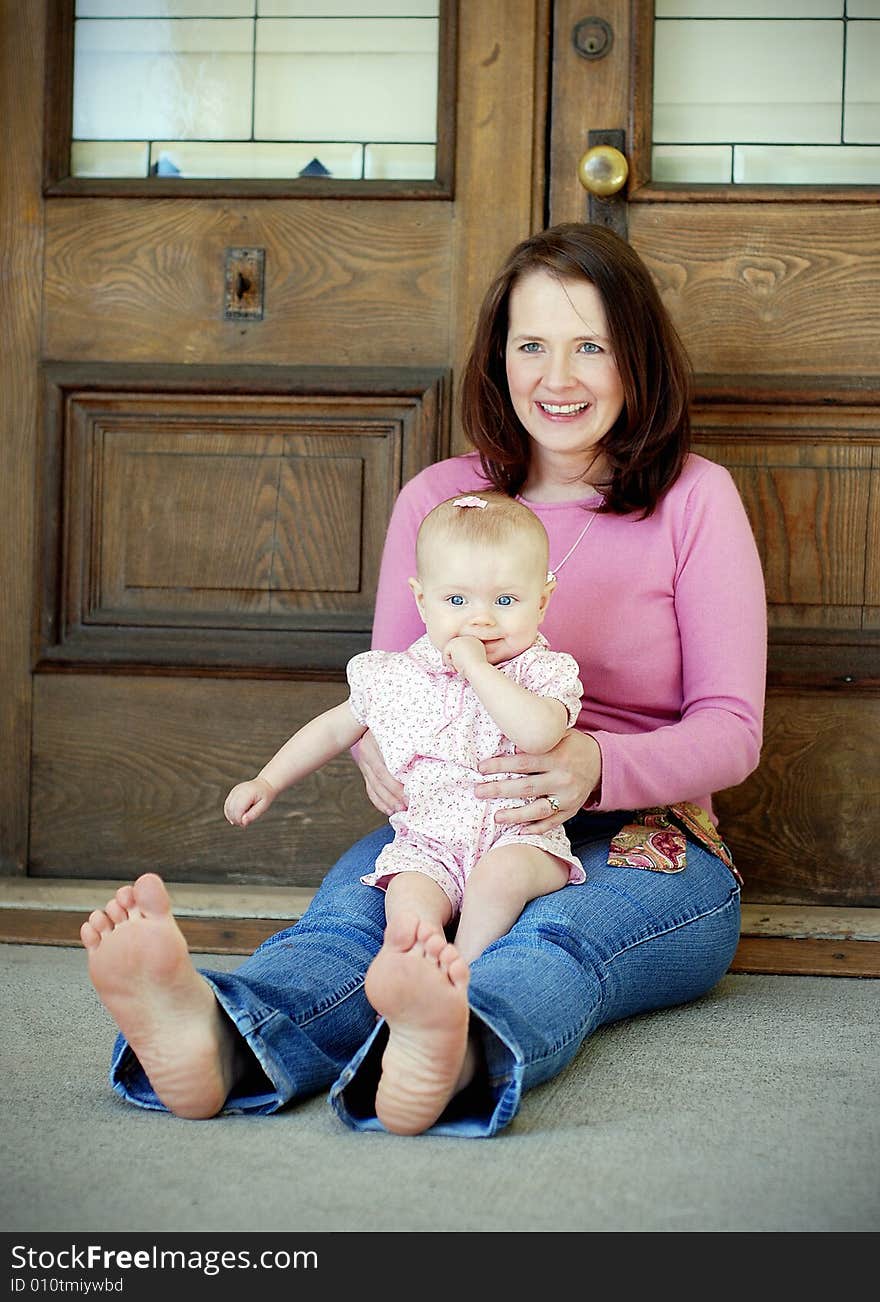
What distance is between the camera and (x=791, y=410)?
2.13 metres

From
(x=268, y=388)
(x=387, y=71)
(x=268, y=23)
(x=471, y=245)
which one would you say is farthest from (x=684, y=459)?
(x=268, y=23)

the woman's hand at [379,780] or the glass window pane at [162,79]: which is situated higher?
the glass window pane at [162,79]

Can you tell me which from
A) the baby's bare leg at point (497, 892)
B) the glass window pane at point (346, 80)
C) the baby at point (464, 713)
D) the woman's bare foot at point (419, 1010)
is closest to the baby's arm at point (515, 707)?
the baby at point (464, 713)

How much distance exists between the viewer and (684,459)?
180 centimetres

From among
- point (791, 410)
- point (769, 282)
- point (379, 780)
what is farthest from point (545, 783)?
point (769, 282)

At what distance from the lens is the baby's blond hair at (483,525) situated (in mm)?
1538

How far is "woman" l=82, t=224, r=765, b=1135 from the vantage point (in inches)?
46.9

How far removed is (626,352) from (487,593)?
41 cm

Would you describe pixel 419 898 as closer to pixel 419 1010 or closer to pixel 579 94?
pixel 419 1010

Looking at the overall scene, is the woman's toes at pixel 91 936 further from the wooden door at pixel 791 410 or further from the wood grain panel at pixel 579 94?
the wood grain panel at pixel 579 94

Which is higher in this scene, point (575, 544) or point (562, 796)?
point (575, 544)

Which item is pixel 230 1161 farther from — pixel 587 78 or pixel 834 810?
pixel 587 78

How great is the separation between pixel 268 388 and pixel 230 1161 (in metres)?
1.35

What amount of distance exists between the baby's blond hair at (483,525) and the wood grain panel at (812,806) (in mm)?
741
